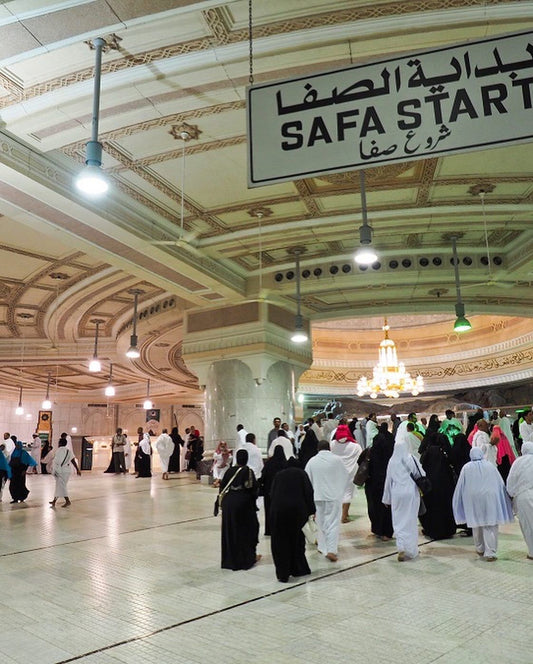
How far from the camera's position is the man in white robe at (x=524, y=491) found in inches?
221

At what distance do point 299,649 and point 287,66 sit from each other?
4.91 m

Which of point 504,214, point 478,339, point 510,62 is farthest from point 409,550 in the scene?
point 478,339

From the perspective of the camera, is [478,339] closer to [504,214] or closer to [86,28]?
[504,214]

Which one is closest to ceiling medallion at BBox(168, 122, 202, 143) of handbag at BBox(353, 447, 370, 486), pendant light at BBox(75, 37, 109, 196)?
pendant light at BBox(75, 37, 109, 196)

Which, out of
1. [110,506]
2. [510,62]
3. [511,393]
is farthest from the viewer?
[511,393]

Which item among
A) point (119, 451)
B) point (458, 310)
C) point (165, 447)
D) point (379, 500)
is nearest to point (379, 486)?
point (379, 500)

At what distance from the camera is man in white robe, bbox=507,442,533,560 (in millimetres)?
5617

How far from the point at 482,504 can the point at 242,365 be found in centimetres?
723

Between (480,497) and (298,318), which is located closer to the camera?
(480,497)

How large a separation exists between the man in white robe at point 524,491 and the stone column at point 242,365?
22.0ft

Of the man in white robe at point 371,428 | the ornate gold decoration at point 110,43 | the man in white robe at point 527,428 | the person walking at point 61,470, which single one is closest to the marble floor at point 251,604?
the man in white robe at point 527,428

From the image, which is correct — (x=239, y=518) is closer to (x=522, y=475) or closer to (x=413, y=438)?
(x=522, y=475)

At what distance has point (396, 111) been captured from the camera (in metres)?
2.97

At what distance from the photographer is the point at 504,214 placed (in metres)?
8.68
